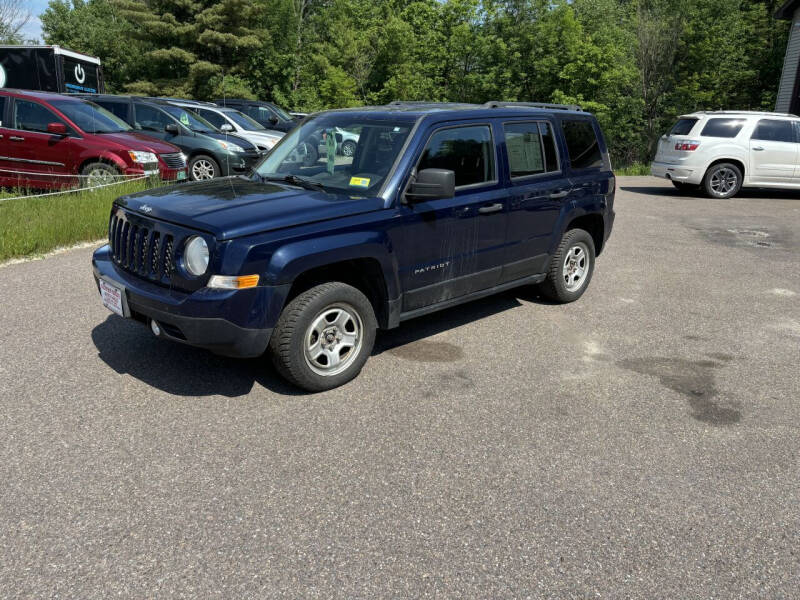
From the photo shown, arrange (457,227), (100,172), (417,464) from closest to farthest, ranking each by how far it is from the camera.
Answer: (417,464) → (457,227) → (100,172)

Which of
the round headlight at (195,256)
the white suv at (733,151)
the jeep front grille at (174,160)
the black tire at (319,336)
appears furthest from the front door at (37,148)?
the white suv at (733,151)

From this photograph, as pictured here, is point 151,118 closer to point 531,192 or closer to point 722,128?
point 531,192

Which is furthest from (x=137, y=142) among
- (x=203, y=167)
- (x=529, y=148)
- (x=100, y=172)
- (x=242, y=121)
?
(x=529, y=148)

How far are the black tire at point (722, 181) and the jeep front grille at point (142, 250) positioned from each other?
1298 cm

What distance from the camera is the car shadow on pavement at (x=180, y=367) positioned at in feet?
14.6

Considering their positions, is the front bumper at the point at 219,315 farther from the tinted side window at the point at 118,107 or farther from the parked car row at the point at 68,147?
the tinted side window at the point at 118,107

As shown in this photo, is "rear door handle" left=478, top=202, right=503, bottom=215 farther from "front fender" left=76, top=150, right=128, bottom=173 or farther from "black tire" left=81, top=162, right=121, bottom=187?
"front fender" left=76, top=150, right=128, bottom=173

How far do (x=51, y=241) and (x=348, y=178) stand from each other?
514 centimetres

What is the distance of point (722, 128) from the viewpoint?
13859mm

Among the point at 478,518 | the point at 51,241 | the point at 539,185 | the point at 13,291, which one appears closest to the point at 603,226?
the point at 539,185

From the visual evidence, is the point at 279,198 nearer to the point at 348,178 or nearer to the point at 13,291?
the point at 348,178

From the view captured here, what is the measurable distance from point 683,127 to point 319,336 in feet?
41.0

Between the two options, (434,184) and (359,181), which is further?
(359,181)

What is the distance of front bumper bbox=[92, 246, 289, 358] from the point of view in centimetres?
388
